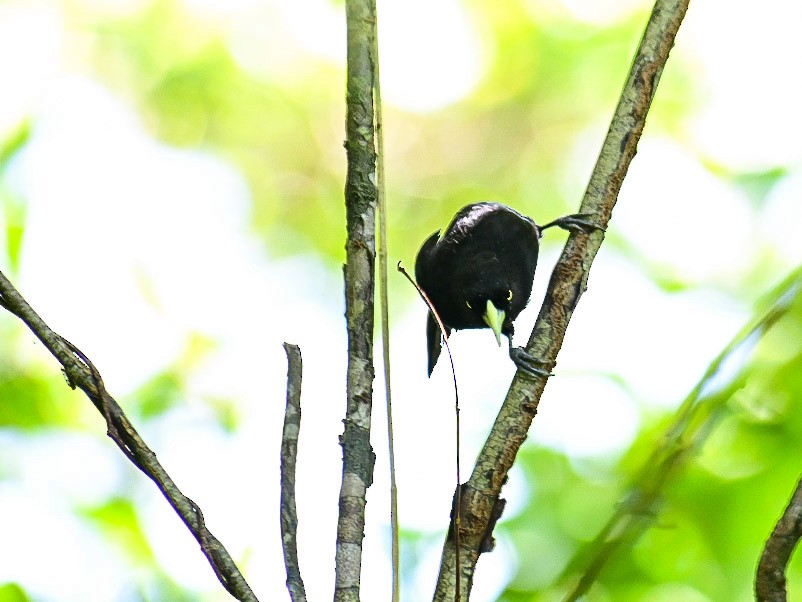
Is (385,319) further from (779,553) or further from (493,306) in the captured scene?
(493,306)

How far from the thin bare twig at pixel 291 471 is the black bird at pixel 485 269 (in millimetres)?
2130

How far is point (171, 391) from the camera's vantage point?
198 inches

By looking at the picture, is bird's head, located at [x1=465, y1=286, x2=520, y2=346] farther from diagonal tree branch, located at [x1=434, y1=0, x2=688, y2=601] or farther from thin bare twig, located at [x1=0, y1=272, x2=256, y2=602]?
thin bare twig, located at [x1=0, y1=272, x2=256, y2=602]

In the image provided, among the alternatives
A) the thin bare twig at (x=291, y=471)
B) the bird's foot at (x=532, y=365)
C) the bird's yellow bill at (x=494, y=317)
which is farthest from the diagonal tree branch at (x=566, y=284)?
the bird's yellow bill at (x=494, y=317)

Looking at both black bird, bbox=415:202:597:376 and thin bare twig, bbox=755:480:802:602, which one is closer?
thin bare twig, bbox=755:480:802:602

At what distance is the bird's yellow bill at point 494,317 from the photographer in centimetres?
392

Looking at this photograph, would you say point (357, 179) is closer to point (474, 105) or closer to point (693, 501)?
point (693, 501)

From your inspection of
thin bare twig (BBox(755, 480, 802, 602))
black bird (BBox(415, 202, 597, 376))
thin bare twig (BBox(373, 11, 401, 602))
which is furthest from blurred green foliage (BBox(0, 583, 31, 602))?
black bird (BBox(415, 202, 597, 376))

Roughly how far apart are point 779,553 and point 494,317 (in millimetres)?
2405

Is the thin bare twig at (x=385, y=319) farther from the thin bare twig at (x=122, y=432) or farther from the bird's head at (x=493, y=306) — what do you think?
the bird's head at (x=493, y=306)

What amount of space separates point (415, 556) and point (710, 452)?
203 cm

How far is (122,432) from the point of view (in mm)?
1571

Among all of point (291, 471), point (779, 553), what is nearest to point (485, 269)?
point (291, 471)

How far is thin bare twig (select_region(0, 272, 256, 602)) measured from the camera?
1551 mm
